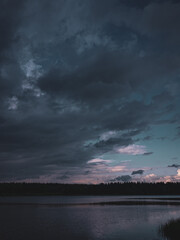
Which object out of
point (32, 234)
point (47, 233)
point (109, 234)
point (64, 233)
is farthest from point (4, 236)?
point (109, 234)

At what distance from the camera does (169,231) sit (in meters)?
32.4

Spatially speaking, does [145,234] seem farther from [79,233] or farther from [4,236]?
[4,236]

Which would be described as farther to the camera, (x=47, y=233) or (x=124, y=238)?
(x=47, y=233)

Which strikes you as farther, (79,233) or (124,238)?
(79,233)

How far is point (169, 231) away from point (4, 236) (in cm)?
2202

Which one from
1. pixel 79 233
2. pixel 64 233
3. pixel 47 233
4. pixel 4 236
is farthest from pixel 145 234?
pixel 4 236

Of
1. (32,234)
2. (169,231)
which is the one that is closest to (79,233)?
(32,234)

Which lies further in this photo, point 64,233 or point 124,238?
point 64,233

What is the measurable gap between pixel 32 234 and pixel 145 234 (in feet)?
52.0

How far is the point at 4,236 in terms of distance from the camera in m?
32.3

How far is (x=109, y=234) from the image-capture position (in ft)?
112

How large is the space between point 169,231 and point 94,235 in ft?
33.2

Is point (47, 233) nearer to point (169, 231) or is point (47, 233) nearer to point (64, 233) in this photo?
point (64, 233)

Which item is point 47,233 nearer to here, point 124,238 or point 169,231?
point 124,238
